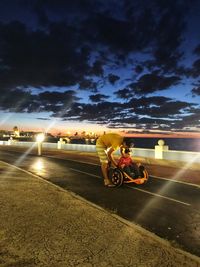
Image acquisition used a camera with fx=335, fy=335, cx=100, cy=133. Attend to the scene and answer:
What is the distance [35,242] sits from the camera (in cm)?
551

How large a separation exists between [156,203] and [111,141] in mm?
2792

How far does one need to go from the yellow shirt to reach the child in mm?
441

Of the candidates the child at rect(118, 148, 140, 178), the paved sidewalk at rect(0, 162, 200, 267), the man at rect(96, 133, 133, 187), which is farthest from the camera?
the child at rect(118, 148, 140, 178)

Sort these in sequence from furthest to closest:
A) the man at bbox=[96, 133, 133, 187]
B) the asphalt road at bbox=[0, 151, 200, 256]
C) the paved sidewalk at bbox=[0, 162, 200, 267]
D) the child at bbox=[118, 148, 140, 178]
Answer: the child at bbox=[118, 148, 140, 178] < the man at bbox=[96, 133, 133, 187] < the asphalt road at bbox=[0, 151, 200, 256] < the paved sidewalk at bbox=[0, 162, 200, 267]

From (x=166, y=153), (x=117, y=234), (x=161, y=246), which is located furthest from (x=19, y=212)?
(x=166, y=153)

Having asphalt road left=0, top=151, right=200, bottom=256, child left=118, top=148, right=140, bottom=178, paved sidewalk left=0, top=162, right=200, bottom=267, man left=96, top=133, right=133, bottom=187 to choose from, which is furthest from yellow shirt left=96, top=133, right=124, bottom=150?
paved sidewalk left=0, top=162, right=200, bottom=267

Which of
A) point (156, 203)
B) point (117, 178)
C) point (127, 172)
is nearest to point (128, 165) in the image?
point (127, 172)

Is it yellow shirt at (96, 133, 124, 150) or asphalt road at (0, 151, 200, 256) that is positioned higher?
yellow shirt at (96, 133, 124, 150)

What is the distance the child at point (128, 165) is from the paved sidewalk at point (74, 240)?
293cm

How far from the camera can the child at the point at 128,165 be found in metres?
11.2

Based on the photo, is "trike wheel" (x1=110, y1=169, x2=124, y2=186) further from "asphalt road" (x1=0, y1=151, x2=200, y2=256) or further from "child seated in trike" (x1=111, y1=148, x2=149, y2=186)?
"asphalt road" (x1=0, y1=151, x2=200, y2=256)

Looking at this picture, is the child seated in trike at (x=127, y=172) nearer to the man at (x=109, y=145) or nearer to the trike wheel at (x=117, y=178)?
the trike wheel at (x=117, y=178)

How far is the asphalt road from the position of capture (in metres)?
6.53

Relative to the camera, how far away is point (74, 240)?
18.5 feet
